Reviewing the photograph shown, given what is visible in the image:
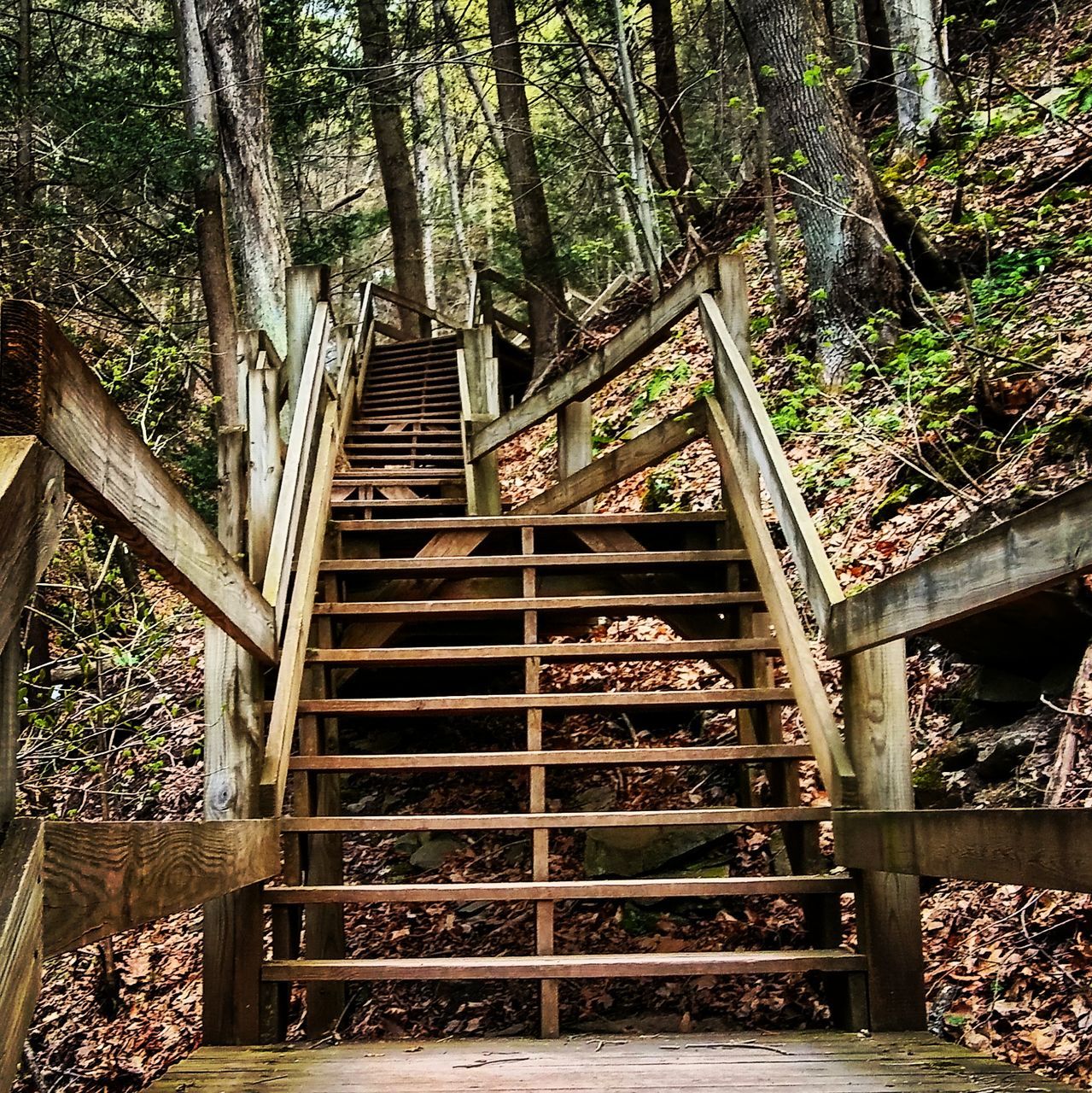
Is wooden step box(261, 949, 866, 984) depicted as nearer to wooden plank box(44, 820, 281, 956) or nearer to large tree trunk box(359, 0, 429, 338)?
wooden plank box(44, 820, 281, 956)

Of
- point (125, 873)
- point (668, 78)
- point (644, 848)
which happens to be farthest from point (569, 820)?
point (668, 78)

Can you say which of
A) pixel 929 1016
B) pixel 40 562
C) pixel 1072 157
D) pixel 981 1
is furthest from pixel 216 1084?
pixel 981 1

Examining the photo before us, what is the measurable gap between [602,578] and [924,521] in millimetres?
1957

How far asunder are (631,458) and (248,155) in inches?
281

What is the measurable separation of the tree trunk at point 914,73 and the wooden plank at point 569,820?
8.74m

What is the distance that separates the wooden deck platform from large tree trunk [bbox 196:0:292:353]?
828 centimetres

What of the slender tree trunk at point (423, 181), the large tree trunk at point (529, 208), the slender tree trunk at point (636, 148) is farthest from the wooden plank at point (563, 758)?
the slender tree trunk at point (423, 181)

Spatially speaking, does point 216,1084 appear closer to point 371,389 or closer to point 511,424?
point 511,424

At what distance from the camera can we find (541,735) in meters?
4.31

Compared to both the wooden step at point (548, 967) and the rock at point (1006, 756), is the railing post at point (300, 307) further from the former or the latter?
the rock at point (1006, 756)

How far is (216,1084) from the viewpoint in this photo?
93.0 inches

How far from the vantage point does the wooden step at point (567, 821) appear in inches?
130

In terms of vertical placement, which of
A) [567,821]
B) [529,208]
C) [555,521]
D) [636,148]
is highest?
[529,208]

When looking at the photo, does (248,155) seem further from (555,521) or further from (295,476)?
(295,476)
